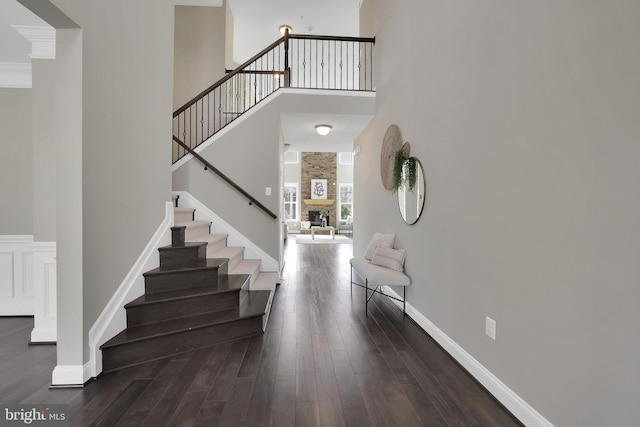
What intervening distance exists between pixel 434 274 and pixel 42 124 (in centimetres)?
389

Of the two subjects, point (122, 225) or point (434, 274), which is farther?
point (434, 274)

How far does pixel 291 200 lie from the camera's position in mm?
13148

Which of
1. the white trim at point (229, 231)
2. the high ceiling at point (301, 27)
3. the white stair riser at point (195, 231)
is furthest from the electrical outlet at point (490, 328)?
the high ceiling at point (301, 27)

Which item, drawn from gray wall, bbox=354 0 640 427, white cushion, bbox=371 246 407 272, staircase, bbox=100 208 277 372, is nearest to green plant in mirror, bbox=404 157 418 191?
gray wall, bbox=354 0 640 427

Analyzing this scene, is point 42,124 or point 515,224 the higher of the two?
point 42,124

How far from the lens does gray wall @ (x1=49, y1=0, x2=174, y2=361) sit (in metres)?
1.94

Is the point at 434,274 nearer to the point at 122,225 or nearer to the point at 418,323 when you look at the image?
the point at 418,323

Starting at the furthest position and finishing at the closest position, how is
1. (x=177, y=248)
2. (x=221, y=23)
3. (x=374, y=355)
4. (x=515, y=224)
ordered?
(x=221, y=23) → (x=177, y=248) → (x=374, y=355) → (x=515, y=224)

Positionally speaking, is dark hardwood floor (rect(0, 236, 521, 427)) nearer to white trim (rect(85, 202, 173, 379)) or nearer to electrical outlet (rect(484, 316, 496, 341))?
white trim (rect(85, 202, 173, 379))

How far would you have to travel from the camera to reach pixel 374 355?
234 cm

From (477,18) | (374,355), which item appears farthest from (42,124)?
(477,18)

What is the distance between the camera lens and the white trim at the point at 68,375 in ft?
6.15

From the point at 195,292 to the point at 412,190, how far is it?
2515mm
